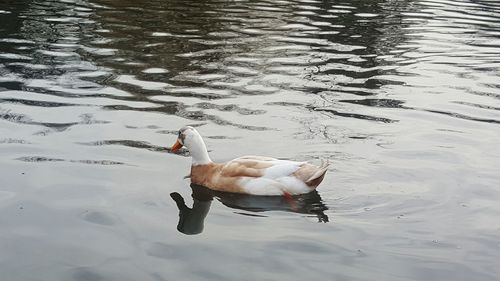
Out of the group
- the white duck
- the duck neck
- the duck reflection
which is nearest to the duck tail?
the white duck

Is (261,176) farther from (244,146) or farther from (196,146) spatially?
(244,146)

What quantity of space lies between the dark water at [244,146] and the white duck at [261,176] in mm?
239

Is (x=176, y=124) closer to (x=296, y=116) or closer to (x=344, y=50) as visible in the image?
(x=296, y=116)

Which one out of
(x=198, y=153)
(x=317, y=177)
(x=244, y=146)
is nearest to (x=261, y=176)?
(x=317, y=177)

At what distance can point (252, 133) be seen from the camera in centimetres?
1314

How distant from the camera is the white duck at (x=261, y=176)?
10.0m

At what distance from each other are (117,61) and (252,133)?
6.54m

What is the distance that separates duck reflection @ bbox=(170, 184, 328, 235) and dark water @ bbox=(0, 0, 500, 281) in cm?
4

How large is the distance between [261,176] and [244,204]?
18.3 inches

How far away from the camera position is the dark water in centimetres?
837

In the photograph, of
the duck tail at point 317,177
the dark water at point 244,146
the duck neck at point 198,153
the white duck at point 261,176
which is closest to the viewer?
the dark water at point 244,146

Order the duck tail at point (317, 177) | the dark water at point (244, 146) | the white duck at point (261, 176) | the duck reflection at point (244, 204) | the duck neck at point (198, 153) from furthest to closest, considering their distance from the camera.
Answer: the duck neck at point (198, 153), the white duck at point (261, 176), the duck tail at point (317, 177), the duck reflection at point (244, 204), the dark water at point (244, 146)

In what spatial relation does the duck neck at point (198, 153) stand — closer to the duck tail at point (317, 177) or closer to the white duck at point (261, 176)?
the white duck at point (261, 176)

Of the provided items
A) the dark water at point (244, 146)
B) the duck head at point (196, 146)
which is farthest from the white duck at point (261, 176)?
the dark water at point (244, 146)
